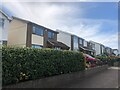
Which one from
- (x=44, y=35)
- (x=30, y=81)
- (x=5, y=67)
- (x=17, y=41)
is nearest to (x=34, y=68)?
(x=30, y=81)

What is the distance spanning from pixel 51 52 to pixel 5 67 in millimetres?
3356

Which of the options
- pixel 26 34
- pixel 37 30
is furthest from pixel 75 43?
pixel 26 34

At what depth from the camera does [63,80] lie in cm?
1043

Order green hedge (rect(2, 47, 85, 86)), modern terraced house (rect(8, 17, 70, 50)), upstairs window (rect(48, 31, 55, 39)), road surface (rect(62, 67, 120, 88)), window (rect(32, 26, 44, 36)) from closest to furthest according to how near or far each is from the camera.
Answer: green hedge (rect(2, 47, 85, 86)) < road surface (rect(62, 67, 120, 88)) < modern terraced house (rect(8, 17, 70, 50)) < window (rect(32, 26, 44, 36)) < upstairs window (rect(48, 31, 55, 39))

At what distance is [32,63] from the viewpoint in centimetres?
809

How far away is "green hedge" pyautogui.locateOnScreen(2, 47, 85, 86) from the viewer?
679cm

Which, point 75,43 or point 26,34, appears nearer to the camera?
point 26,34

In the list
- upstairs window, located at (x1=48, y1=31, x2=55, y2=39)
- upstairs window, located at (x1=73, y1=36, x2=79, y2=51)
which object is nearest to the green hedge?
upstairs window, located at (x1=48, y1=31, x2=55, y2=39)

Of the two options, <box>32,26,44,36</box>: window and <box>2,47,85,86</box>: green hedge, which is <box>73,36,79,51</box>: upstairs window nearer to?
<box>32,26,44,36</box>: window

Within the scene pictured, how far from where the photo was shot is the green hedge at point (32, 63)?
22.3 feet

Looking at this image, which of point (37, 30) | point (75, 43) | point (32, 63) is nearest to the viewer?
point (32, 63)

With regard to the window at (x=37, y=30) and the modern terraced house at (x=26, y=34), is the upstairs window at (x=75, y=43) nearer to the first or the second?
the modern terraced house at (x=26, y=34)

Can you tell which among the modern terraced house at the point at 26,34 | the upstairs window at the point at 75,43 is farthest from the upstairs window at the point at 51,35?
the upstairs window at the point at 75,43

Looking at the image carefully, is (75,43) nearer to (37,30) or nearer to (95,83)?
(37,30)
